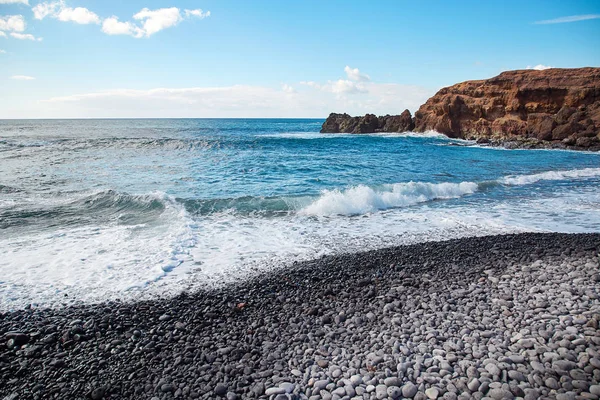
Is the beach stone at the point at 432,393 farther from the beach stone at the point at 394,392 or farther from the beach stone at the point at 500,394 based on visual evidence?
the beach stone at the point at 500,394

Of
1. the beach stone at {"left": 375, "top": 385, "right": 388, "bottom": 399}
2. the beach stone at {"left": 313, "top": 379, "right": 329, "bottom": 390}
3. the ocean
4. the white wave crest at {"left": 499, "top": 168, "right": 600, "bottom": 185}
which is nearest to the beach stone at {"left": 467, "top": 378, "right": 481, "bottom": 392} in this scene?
the beach stone at {"left": 375, "top": 385, "right": 388, "bottom": 399}

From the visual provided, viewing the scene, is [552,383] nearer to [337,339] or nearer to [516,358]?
[516,358]

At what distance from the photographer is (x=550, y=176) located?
19328mm

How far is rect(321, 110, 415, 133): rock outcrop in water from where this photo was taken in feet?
199

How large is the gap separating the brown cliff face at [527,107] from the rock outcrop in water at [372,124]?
6406 millimetres

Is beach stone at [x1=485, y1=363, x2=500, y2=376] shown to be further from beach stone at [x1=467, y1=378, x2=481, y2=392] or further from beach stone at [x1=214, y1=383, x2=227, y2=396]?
beach stone at [x1=214, y1=383, x2=227, y2=396]

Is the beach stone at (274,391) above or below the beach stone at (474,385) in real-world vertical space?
below

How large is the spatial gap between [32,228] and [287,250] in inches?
301

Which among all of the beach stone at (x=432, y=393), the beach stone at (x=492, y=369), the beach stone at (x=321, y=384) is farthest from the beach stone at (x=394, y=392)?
the beach stone at (x=492, y=369)

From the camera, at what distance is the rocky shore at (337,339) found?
Answer: 3732mm

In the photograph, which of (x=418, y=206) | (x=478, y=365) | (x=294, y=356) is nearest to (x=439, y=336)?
(x=478, y=365)

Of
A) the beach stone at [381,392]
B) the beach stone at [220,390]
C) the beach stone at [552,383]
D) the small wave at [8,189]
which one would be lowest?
the beach stone at [220,390]

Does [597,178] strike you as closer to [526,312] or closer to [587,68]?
[526,312]

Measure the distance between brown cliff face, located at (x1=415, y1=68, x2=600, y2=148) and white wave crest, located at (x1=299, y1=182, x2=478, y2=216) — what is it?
2753 centimetres
